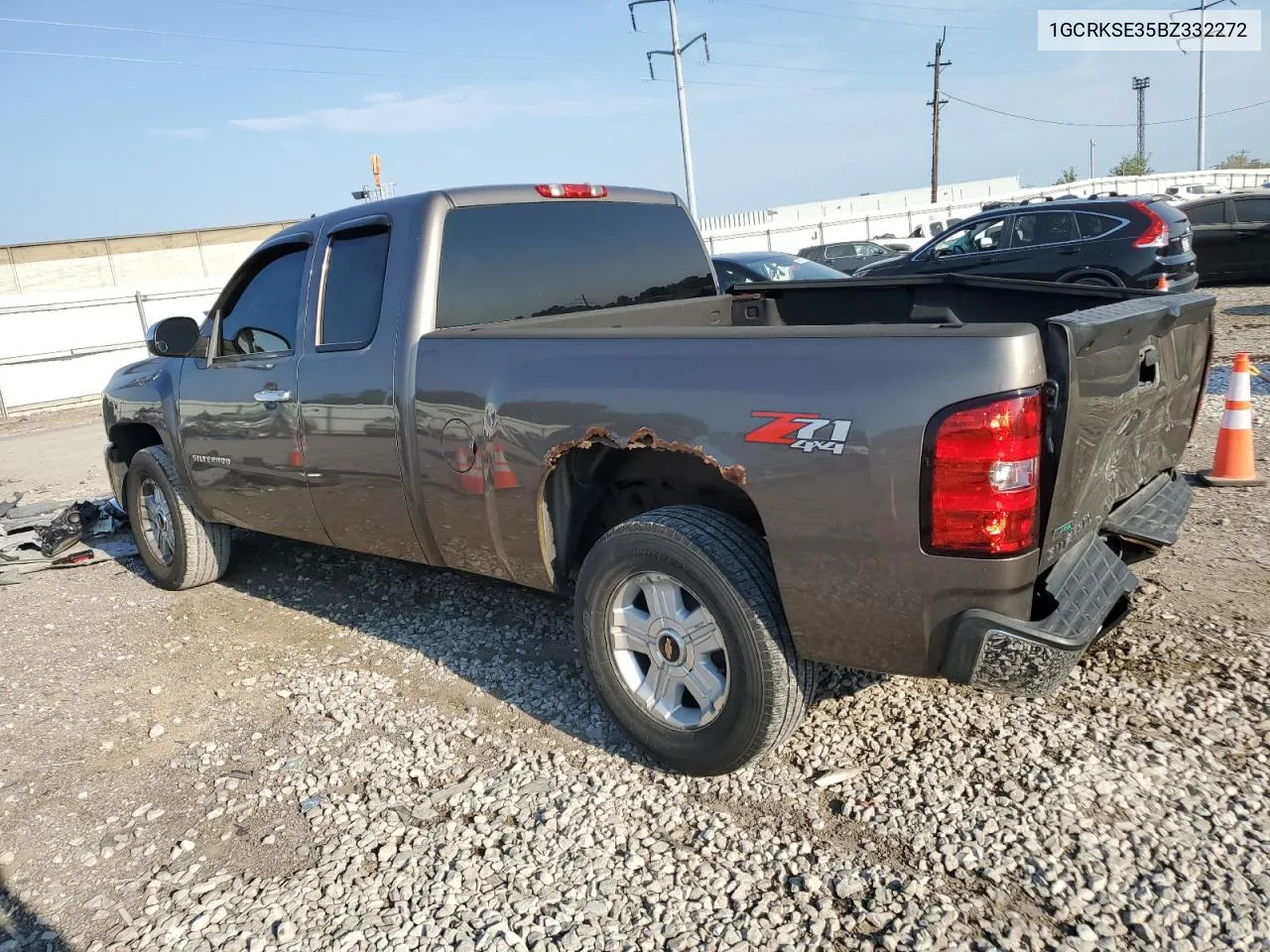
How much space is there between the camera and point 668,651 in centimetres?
304

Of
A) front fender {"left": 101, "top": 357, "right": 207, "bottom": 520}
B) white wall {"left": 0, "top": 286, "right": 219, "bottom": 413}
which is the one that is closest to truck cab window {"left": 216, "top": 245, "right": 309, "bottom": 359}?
front fender {"left": 101, "top": 357, "right": 207, "bottom": 520}

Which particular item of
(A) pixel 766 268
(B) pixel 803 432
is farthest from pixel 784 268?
(B) pixel 803 432

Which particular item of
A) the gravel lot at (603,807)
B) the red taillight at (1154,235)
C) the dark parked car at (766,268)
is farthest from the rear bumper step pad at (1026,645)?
the dark parked car at (766,268)

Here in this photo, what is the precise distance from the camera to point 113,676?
4422mm

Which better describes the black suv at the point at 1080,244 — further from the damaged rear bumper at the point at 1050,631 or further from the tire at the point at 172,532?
the damaged rear bumper at the point at 1050,631

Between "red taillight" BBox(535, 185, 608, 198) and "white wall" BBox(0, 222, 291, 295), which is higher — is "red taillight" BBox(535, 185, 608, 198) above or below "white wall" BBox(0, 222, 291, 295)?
below

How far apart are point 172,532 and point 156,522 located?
22cm

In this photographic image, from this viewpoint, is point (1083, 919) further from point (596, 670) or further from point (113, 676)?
point (113, 676)

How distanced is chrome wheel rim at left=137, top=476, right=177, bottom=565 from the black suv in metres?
7.72

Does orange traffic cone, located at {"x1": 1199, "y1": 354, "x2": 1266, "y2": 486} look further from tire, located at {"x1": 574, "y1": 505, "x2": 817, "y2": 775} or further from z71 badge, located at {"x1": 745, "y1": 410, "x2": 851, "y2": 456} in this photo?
z71 badge, located at {"x1": 745, "y1": 410, "x2": 851, "y2": 456}

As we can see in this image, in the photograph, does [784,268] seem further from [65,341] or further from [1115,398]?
[65,341]

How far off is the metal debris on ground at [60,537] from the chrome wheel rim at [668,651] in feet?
15.3

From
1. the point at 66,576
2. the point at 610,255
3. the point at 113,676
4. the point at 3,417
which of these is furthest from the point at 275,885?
the point at 3,417

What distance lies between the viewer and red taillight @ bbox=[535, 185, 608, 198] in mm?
4160
